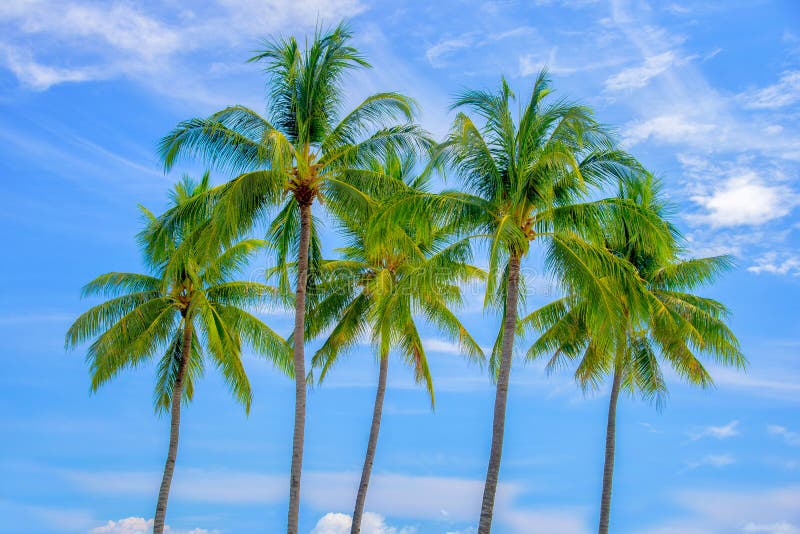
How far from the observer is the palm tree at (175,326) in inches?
939

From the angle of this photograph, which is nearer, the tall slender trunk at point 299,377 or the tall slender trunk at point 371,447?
the tall slender trunk at point 299,377

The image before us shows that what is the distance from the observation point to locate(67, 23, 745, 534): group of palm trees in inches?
739

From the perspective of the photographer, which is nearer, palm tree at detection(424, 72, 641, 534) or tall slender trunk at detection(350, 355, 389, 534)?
palm tree at detection(424, 72, 641, 534)

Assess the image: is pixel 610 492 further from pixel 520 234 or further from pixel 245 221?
pixel 245 221

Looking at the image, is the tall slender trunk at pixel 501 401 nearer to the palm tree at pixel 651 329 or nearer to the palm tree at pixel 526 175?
the palm tree at pixel 526 175

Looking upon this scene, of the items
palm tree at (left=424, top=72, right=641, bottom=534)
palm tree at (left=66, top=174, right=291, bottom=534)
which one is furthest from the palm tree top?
palm tree at (left=424, top=72, right=641, bottom=534)

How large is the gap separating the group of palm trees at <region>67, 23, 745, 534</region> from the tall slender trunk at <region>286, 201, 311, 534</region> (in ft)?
0.12

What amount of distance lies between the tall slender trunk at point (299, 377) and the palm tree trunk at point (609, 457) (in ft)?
31.5

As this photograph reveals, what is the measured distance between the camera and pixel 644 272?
2480 centimetres

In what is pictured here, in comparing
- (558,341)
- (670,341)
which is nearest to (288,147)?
(558,341)

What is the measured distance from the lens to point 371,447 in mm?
24516

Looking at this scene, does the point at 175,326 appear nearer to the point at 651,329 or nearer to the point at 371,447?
the point at 371,447

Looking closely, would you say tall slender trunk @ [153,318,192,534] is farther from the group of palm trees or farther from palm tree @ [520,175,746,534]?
palm tree @ [520,175,746,534]

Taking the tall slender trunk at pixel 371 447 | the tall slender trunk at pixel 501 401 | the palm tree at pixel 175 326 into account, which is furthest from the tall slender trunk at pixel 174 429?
the tall slender trunk at pixel 501 401
